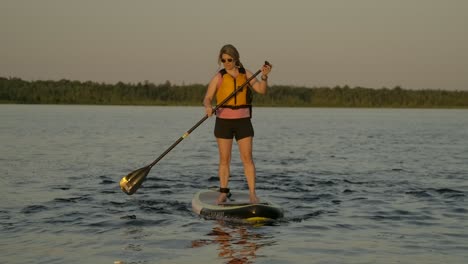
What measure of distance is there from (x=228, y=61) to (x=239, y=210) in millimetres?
1964

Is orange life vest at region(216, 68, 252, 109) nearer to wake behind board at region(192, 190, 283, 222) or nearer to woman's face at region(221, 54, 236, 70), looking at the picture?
woman's face at region(221, 54, 236, 70)

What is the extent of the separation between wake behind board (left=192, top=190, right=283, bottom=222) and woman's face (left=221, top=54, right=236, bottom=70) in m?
1.84

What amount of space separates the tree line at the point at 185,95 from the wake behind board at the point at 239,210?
59430 millimetres

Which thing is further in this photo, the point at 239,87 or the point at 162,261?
the point at 239,87

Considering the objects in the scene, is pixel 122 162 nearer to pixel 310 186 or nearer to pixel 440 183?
pixel 310 186

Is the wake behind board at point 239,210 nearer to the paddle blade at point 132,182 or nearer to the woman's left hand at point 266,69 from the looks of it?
the paddle blade at point 132,182

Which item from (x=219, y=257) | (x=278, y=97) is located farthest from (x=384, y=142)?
(x=278, y=97)

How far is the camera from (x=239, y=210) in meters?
9.99

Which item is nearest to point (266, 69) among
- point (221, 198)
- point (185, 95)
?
point (221, 198)

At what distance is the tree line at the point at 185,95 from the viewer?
69.9m

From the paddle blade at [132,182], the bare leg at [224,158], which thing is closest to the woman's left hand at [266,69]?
the bare leg at [224,158]

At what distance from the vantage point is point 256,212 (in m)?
9.93

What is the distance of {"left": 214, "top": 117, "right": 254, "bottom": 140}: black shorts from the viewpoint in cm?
1014

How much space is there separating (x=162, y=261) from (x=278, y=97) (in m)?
66.5
